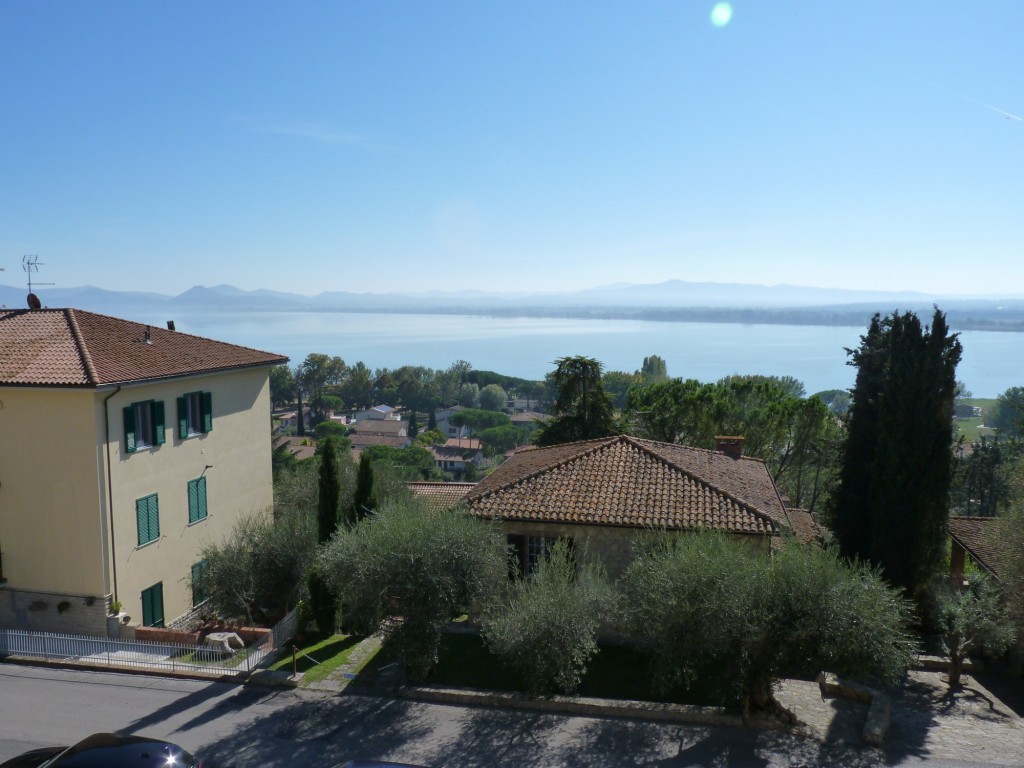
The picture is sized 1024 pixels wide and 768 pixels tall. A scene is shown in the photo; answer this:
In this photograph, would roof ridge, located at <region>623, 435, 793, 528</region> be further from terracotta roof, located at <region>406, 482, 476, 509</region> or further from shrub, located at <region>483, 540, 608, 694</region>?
terracotta roof, located at <region>406, 482, 476, 509</region>

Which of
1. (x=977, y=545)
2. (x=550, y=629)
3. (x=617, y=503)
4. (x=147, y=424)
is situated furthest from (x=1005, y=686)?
(x=147, y=424)

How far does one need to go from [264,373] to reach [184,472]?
15.9 feet

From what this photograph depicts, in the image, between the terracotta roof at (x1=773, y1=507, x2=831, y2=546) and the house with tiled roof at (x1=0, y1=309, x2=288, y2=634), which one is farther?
the terracotta roof at (x1=773, y1=507, x2=831, y2=546)

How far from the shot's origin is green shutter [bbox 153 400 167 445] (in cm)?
1820

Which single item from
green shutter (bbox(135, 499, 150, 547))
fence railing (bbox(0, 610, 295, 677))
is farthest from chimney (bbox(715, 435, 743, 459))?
green shutter (bbox(135, 499, 150, 547))

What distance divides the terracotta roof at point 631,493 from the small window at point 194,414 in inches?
334

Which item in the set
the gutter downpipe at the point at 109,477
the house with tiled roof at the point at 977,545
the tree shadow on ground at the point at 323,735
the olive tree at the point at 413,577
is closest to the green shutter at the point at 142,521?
the gutter downpipe at the point at 109,477

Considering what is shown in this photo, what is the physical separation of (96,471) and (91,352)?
3.02 meters

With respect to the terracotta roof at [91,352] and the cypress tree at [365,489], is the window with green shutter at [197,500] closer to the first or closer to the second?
the terracotta roof at [91,352]

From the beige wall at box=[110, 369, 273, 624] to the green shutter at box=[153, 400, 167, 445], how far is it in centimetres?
19

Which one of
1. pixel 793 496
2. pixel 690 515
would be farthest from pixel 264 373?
pixel 793 496

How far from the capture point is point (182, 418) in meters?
19.4

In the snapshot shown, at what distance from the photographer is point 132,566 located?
57.4 ft

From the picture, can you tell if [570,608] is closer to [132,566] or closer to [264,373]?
[132,566]
